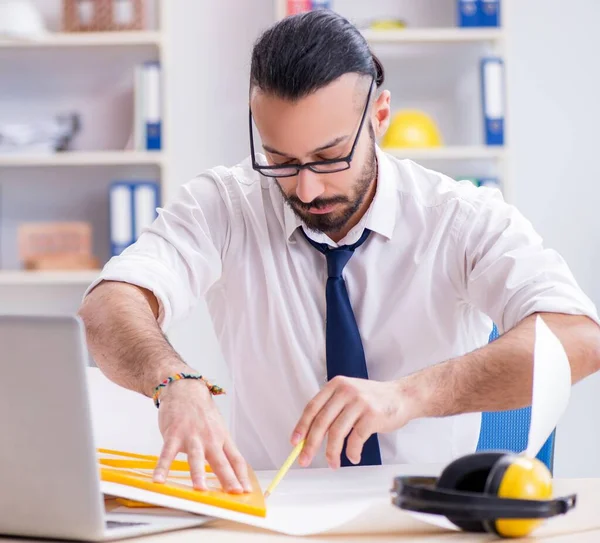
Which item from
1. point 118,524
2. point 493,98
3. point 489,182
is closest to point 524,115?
point 493,98

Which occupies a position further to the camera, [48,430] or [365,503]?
[365,503]

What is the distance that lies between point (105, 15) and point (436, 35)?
45.9 inches

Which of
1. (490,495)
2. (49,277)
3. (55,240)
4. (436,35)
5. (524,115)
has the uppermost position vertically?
(436,35)

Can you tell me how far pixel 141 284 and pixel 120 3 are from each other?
1.99 meters

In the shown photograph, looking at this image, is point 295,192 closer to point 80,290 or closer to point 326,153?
point 326,153

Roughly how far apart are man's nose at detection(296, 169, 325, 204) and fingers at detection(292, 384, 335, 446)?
49 centimetres

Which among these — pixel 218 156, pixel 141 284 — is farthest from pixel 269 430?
pixel 218 156

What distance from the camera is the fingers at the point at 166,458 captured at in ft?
3.20

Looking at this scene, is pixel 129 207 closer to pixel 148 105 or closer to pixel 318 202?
pixel 148 105

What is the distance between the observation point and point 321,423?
1035 mm

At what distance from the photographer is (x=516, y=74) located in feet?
11.1

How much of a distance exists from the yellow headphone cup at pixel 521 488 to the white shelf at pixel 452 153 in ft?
7.66

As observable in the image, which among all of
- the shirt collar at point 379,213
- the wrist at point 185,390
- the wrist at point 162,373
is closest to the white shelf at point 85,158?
the shirt collar at point 379,213

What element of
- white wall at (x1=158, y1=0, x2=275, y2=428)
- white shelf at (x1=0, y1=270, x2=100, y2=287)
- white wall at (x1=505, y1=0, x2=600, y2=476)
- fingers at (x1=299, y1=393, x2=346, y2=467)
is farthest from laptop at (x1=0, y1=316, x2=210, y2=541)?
white wall at (x1=505, y1=0, x2=600, y2=476)
